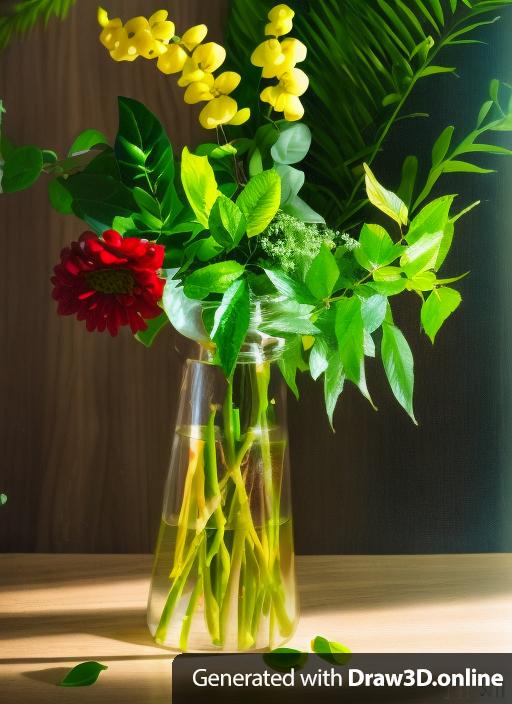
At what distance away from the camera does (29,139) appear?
3.22 feet

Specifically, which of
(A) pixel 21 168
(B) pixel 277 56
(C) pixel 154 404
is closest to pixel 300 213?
(B) pixel 277 56

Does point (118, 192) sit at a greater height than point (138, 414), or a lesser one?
greater

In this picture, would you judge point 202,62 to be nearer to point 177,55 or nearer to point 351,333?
point 177,55

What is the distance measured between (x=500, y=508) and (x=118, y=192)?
606mm

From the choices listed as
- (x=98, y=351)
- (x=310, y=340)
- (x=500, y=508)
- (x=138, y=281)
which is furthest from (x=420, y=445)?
(x=138, y=281)

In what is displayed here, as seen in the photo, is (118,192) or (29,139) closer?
(118,192)

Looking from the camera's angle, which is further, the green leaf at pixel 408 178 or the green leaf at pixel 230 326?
→ the green leaf at pixel 408 178

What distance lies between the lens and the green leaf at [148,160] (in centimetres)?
69

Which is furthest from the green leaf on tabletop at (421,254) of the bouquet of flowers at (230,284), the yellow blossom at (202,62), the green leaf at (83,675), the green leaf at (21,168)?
the green leaf at (83,675)

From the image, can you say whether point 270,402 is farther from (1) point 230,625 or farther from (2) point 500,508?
(2) point 500,508

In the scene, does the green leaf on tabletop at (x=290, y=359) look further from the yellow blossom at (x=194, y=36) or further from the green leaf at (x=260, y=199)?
the yellow blossom at (x=194, y=36)

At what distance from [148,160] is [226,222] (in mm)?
107

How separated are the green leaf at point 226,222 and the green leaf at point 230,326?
1.5 inches

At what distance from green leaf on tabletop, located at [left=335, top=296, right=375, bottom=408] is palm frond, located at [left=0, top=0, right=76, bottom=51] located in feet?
1.75
